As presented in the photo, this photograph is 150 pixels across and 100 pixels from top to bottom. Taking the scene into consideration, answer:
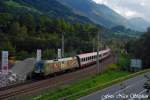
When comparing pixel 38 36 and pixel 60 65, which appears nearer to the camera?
pixel 60 65

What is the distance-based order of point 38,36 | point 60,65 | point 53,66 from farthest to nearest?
point 38,36
point 60,65
point 53,66

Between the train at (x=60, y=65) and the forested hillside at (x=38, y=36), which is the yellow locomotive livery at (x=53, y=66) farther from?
the forested hillside at (x=38, y=36)

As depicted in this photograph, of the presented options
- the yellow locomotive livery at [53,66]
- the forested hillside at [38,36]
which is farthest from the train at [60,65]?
the forested hillside at [38,36]

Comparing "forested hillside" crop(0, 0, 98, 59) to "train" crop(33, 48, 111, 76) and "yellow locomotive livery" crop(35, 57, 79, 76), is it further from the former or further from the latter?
"yellow locomotive livery" crop(35, 57, 79, 76)

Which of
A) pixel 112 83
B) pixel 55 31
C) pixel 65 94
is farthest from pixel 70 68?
pixel 55 31

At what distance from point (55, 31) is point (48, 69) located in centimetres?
6080

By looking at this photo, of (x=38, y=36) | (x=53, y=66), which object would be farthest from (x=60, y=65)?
(x=38, y=36)

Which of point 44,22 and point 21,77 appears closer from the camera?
point 21,77

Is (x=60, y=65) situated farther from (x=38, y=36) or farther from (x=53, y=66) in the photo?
(x=38, y=36)

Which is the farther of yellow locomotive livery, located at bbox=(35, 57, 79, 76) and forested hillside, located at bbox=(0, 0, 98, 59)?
forested hillside, located at bbox=(0, 0, 98, 59)

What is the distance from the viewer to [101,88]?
3912 cm

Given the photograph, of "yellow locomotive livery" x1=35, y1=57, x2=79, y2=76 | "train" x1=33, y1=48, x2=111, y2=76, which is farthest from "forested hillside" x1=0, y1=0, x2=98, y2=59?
Answer: "yellow locomotive livery" x1=35, y1=57, x2=79, y2=76

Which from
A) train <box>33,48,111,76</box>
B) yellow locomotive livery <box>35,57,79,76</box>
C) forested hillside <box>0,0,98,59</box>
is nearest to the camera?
yellow locomotive livery <box>35,57,79,76</box>

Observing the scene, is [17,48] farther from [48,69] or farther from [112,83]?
[112,83]
